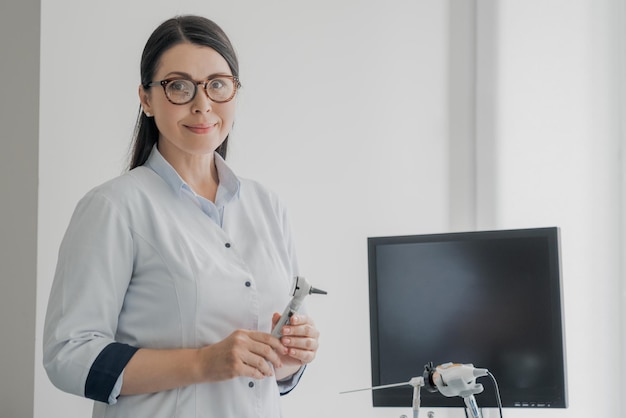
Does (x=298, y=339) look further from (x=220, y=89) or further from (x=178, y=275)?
(x=220, y=89)

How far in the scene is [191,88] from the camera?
1.47 meters

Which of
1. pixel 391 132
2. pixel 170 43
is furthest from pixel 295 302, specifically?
pixel 391 132

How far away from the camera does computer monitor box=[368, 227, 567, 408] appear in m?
2.13

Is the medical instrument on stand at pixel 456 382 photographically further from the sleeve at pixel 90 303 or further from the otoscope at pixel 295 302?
the sleeve at pixel 90 303

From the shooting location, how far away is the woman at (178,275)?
1307 mm

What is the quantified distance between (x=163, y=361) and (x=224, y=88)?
53 cm

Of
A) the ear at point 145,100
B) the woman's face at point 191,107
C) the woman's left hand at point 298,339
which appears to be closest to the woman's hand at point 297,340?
the woman's left hand at point 298,339

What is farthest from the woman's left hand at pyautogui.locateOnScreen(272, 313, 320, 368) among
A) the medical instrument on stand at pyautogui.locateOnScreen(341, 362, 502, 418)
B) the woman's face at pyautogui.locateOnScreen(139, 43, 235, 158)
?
the woman's face at pyautogui.locateOnScreen(139, 43, 235, 158)

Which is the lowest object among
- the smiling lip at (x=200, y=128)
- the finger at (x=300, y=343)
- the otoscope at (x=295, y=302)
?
the finger at (x=300, y=343)

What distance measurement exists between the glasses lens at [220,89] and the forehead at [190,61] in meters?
0.02

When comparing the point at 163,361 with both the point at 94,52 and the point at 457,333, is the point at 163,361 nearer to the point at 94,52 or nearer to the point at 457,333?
the point at 457,333

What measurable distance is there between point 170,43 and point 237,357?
613 millimetres

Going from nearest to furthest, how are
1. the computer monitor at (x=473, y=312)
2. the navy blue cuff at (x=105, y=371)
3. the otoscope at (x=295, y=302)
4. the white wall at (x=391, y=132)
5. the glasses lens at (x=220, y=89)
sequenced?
the navy blue cuff at (x=105, y=371) → the otoscope at (x=295, y=302) → the glasses lens at (x=220, y=89) → the computer monitor at (x=473, y=312) → the white wall at (x=391, y=132)

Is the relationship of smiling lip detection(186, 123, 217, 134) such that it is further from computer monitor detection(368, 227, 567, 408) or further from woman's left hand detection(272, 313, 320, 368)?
computer monitor detection(368, 227, 567, 408)
